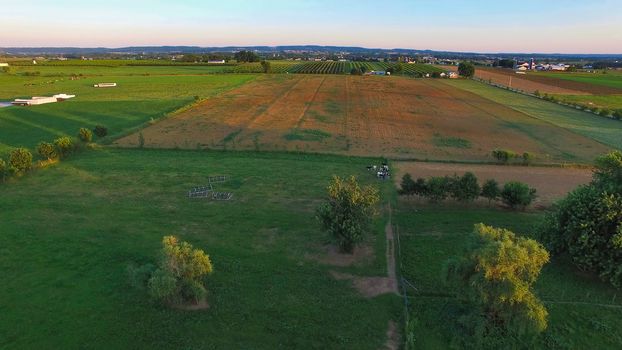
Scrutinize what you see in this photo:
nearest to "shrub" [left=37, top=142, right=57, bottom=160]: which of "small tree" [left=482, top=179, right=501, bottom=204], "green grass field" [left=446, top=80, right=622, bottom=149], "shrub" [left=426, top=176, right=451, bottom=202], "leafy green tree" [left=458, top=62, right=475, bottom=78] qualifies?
"shrub" [left=426, top=176, right=451, bottom=202]

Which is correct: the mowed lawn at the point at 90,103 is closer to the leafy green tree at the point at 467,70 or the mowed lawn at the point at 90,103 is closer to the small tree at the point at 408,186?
the small tree at the point at 408,186

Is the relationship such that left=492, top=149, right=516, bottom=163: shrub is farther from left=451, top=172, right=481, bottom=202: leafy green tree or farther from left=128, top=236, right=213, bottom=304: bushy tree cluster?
left=128, top=236, right=213, bottom=304: bushy tree cluster

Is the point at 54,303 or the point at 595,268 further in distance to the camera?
the point at 595,268

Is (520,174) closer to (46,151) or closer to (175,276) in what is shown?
(175,276)

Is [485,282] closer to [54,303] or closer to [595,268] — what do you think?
[595,268]

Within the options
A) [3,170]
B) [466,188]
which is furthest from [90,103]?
[466,188]

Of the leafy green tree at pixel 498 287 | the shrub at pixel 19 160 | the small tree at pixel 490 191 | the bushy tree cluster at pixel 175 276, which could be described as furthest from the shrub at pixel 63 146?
the leafy green tree at pixel 498 287

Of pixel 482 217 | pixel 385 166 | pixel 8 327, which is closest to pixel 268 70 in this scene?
pixel 385 166
